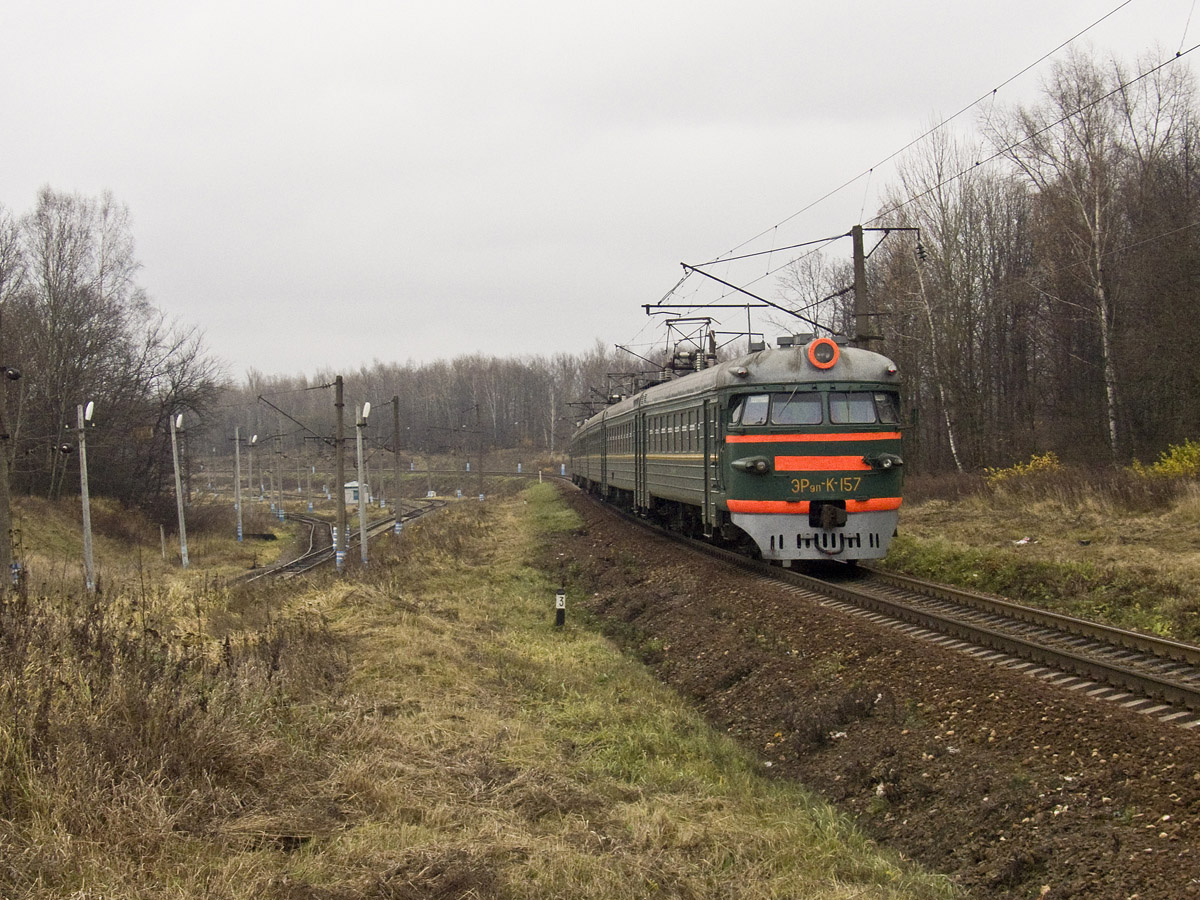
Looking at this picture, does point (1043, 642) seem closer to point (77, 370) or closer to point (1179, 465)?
point (1179, 465)

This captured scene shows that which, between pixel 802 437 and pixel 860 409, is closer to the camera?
pixel 802 437

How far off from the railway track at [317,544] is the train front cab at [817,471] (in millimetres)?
12618

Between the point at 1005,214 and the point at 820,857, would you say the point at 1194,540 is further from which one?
the point at 1005,214

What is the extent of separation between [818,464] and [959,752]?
270 inches

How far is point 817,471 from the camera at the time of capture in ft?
42.1

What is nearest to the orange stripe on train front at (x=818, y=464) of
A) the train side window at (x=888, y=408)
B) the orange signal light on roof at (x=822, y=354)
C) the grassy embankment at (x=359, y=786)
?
the train side window at (x=888, y=408)

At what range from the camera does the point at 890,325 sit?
36969 mm

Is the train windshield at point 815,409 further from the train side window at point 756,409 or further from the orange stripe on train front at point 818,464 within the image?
the orange stripe on train front at point 818,464

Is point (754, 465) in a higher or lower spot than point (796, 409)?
lower

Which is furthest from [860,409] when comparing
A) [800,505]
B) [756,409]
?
[800,505]

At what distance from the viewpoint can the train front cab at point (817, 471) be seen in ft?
42.2

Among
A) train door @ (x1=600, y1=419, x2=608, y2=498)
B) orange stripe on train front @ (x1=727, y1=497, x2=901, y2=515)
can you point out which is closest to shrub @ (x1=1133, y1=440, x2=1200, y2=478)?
orange stripe on train front @ (x1=727, y1=497, x2=901, y2=515)

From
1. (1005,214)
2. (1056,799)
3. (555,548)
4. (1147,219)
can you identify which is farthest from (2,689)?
(1005,214)

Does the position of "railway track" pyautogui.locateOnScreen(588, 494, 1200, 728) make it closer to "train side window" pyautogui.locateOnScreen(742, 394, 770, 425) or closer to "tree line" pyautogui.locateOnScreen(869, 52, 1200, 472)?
"train side window" pyautogui.locateOnScreen(742, 394, 770, 425)
